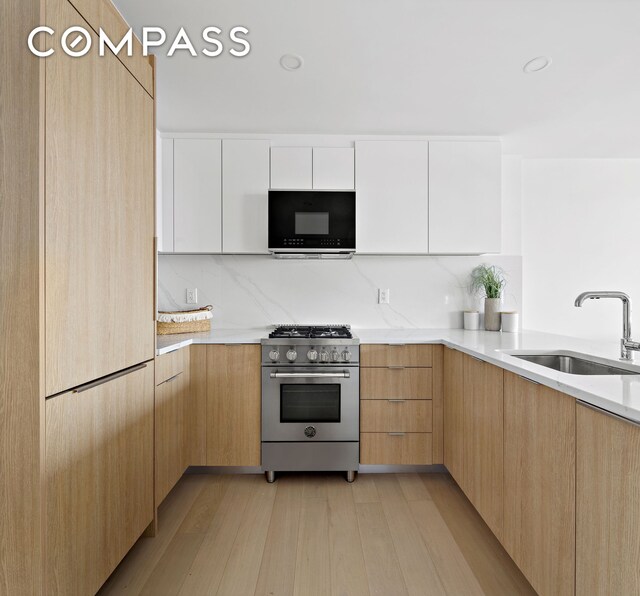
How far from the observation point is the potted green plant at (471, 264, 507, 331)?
9.99 ft

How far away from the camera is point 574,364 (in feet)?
6.48

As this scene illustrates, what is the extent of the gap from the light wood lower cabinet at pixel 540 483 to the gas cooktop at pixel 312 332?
1192 mm

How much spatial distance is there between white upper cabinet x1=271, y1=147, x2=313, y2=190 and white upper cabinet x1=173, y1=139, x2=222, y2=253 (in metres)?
0.39

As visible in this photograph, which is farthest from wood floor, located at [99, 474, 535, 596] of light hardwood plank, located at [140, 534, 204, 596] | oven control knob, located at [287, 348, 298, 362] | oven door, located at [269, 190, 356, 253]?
oven door, located at [269, 190, 356, 253]

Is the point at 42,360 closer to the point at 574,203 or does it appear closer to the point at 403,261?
the point at 403,261

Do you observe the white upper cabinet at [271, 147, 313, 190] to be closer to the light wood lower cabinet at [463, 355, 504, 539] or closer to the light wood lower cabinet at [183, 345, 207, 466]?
the light wood lower cabinet at [183, 345, 207, 466]

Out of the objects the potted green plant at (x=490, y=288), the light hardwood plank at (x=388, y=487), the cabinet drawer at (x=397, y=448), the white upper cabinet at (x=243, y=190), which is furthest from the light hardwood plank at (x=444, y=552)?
the white upper cabinet at (x=243, y=190)

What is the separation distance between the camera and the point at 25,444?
3.68ft

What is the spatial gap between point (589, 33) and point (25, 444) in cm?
266

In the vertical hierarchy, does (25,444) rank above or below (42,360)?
below

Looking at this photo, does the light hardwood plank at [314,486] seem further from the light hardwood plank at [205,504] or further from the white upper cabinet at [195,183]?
the white upper cabinet at [195,183]

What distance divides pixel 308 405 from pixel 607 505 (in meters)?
1.74

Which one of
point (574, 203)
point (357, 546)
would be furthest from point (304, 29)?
point (574, 203)

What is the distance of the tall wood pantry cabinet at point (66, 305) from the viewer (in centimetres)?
112
